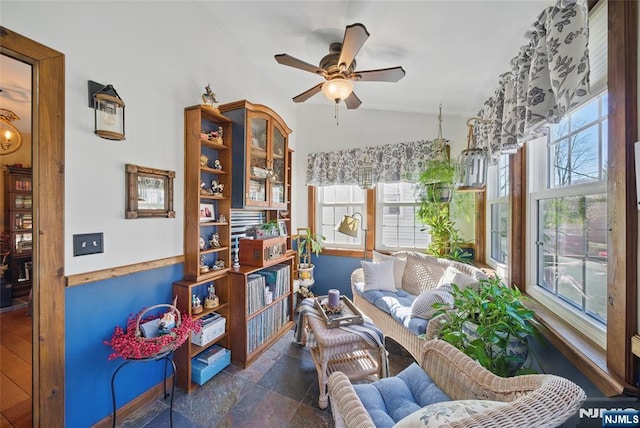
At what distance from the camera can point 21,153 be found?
3.47 meters

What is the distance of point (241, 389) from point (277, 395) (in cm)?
29

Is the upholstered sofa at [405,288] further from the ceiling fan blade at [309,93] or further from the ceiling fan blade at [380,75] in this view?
the ceiling fan blade at [309,93]

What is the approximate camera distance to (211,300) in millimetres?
2057

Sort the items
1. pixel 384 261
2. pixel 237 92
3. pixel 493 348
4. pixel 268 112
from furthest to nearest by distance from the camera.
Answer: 1. pixel 384 261
2. pixel 237 92
3. pixel 268 112
4. pixel 493 348

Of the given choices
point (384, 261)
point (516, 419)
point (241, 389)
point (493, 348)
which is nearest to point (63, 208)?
point (241, 389)

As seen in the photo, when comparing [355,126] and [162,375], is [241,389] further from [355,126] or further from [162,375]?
[355,126]

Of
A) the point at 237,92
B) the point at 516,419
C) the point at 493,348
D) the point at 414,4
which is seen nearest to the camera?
the point at 516,419

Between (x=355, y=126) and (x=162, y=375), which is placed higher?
(x=355, y=126)

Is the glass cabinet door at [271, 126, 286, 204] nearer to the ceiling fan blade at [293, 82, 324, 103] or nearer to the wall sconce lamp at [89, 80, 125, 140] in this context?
the ceiling fan blade at [293, 82, 324, 103]

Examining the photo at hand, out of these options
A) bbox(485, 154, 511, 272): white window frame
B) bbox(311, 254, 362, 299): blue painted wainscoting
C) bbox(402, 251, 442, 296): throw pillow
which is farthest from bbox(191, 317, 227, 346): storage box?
bbox(485, 154, 511, 272): white window frame

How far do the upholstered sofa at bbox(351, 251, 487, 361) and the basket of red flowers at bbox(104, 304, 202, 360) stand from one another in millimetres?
1597

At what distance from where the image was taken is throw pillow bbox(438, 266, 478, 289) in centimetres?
193

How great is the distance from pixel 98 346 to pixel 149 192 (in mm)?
982

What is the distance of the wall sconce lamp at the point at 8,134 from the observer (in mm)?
2428
